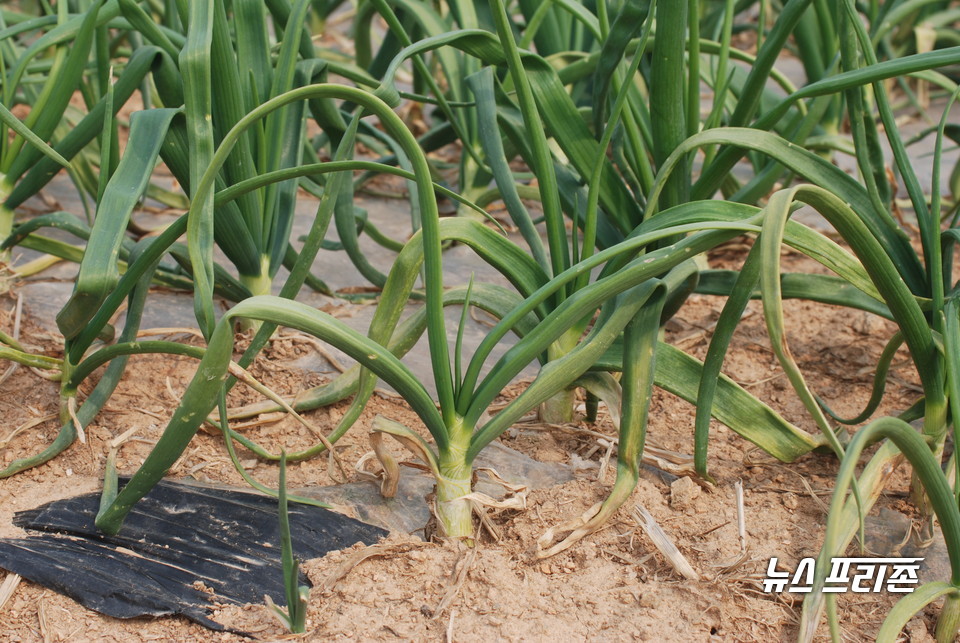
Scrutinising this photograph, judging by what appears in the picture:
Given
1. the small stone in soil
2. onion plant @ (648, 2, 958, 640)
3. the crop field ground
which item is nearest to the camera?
onion plant @ (648, 2, 958, 640)

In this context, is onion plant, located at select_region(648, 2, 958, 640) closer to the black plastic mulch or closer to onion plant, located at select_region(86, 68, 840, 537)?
onion plant, located at select_region(86, 68, 840, 537)

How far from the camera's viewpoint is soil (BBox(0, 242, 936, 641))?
3.04ft

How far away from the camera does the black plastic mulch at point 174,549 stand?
37.7 inches

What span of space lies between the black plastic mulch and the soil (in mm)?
18

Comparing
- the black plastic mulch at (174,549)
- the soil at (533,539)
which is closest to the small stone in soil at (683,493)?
the soil at (533,539)

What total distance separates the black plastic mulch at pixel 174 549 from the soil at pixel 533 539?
2 centimetres

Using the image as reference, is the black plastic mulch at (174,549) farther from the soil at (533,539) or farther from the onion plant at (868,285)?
the onion plant at (868,285)

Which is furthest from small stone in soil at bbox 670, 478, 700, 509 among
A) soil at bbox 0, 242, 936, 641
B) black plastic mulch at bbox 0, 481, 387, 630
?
black plastic mulch at bbox 0, 481, 387, 630

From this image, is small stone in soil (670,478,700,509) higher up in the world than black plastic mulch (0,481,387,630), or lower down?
higher up

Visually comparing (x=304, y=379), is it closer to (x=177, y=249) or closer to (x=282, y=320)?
(x=177, y=249)

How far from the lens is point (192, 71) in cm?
103

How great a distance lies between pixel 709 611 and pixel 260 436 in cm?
62

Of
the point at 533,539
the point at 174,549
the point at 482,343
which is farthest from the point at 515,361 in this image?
the point at 174,549

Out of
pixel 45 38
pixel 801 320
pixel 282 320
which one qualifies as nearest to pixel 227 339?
pixel 282 320
